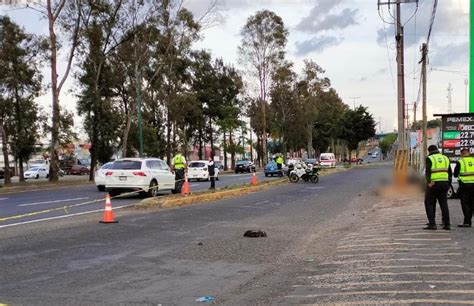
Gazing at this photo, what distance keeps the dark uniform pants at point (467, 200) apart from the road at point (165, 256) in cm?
250

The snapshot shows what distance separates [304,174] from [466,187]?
2008 centimetres

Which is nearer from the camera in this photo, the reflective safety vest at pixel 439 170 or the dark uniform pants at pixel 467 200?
the reflective safety vest at pixel 439 170

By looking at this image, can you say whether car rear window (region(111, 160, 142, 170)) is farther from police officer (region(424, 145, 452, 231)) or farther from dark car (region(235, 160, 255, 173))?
dark car (region(235, 160, 255, 173))

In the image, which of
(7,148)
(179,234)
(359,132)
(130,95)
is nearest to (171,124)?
(130,95)

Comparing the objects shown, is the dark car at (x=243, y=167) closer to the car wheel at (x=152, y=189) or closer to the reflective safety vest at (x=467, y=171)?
the car wheel at (x=152, y=189)

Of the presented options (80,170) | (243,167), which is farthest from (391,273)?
(80,170)

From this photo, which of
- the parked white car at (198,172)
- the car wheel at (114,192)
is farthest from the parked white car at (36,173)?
the car wheel at (114,192)

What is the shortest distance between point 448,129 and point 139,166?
11901mm

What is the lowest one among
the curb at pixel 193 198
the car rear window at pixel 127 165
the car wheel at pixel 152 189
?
the curb at pixel 193 198

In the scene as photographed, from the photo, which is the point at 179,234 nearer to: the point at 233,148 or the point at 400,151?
the point at 400,151

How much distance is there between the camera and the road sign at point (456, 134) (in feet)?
63.2

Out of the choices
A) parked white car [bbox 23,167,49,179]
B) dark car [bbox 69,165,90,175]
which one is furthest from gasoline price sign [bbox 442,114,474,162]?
dark car [bbox 69,165,90,175]

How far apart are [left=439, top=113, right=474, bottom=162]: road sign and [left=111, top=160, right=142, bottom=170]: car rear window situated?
38.4 ft

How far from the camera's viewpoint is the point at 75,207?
1773 cm
